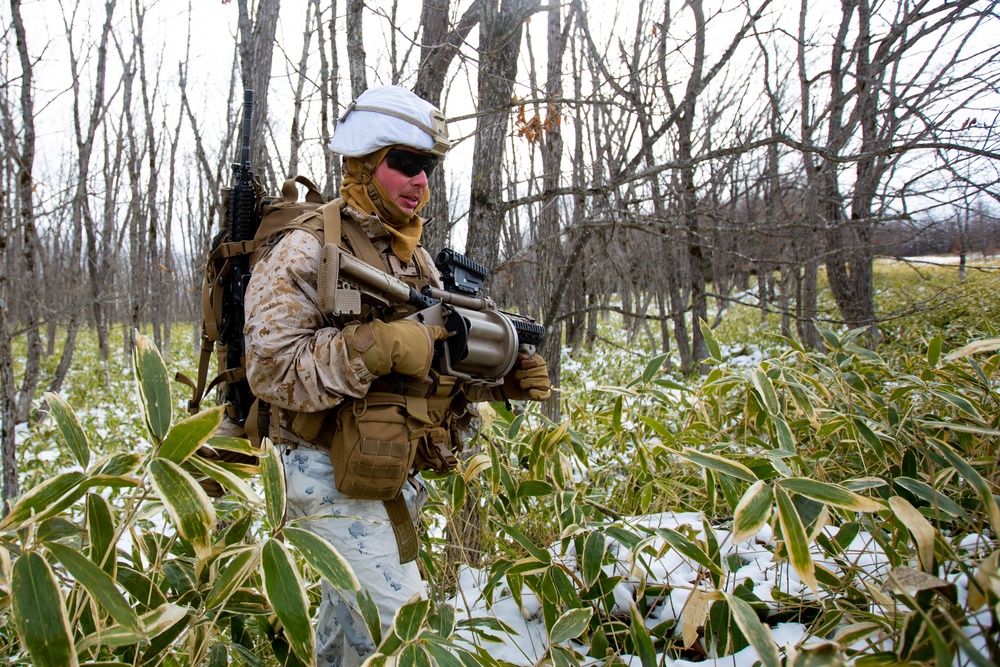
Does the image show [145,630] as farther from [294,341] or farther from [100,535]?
[294,341]

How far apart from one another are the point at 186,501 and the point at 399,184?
1.32 meters

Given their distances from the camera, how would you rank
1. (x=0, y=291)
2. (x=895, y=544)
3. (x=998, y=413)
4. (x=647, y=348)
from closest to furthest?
(x=895, y=544) → (x=998, y=413) → (x=0, y=291) → (x=647, y=348)

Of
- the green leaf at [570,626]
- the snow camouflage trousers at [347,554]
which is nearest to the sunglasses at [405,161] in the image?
the snow camouflage trousers at [347,554]

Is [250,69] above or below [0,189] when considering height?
above

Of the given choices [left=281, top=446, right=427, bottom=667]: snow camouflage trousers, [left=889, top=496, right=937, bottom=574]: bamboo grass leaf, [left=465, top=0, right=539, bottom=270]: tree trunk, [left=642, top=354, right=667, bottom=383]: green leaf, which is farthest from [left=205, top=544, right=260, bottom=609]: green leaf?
[left=465, top=0, right=539, bottom=270]: tree trunk

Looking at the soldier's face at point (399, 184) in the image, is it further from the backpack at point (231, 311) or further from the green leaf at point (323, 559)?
the green leaf at point (323, 559)

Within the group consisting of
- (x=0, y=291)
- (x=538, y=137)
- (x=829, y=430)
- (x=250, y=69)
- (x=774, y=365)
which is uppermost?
(x=250, y=69)

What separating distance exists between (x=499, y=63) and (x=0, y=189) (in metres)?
2.36

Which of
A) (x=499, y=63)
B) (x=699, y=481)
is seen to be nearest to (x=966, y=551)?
(x=699, y=481)

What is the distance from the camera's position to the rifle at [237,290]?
191 cm

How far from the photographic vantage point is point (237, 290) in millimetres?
1895

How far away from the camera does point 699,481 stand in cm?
269

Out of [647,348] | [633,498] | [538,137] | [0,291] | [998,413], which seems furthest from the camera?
[647,348]

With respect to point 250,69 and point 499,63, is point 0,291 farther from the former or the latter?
point 499,63
